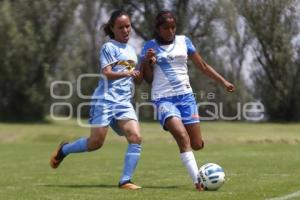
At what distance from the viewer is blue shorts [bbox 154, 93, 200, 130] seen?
31.3ft

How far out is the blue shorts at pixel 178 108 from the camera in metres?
9.55

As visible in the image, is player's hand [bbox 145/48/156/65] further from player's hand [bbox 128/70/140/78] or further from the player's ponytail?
the player's ponytail

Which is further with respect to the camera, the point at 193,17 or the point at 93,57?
the point at 93,57

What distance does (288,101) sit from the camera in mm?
47531

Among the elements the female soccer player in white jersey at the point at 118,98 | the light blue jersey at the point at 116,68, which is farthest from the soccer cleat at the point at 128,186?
the light blue jersey at the point at 116,68

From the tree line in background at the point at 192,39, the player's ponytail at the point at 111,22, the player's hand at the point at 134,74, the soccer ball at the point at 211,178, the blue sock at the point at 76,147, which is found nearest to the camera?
the soccer ball at the point at 211,178

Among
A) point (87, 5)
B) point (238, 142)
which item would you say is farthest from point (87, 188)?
point (87, 5)

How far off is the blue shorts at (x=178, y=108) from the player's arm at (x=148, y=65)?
341 millimetres

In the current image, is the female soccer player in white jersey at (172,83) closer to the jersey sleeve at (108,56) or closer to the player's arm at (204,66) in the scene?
the player's arm at (204,66)

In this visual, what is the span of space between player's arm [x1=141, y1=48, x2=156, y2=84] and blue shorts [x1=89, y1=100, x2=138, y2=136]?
1.49 feet

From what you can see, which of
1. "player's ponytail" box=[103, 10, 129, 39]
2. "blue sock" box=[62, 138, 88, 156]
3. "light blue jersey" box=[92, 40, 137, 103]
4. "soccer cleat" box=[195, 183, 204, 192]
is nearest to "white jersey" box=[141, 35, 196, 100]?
"light blue jersey" box=[92, 40, 137, 103]

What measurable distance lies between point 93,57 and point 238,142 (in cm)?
2398

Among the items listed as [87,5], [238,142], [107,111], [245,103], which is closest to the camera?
[107,111]

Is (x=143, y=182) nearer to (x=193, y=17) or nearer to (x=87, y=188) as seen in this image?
(x=87, y=188)
